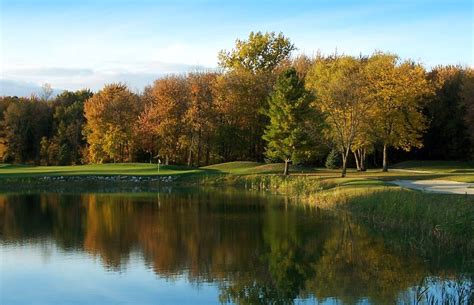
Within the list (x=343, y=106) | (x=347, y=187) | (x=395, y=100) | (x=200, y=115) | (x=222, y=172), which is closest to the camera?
(x=347, y=187)

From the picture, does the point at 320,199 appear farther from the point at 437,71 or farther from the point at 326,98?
the point at 437,71

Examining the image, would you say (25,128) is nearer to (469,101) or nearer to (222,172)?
(222,172)

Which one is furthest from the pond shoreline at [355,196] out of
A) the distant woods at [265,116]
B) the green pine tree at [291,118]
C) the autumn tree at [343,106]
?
the autumn tree at [343,106]

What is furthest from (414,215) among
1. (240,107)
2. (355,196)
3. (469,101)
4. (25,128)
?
(25,128)

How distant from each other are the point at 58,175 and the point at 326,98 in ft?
69.4

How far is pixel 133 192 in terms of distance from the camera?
38.5 meters

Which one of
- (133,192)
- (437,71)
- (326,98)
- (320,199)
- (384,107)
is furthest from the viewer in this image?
(437,71)

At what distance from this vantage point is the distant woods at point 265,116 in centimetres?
4322

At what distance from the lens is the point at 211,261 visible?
53.6ft

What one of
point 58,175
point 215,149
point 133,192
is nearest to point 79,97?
point 215,149

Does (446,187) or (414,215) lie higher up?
(446,187)

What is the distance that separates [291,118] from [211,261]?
26.8 metres

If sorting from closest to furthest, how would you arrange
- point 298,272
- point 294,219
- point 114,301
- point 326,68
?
point 114,301 < point 298,272 < point 294,219 < point 326,68

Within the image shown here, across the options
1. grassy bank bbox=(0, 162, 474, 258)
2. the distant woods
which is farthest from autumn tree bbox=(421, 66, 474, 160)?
grassy bank bbox=(0, 162, 474, 258)
